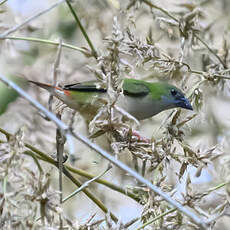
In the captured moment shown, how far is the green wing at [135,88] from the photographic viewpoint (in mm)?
3279

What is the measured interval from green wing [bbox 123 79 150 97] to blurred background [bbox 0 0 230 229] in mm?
117

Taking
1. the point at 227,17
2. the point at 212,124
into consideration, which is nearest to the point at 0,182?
the point at 212,124

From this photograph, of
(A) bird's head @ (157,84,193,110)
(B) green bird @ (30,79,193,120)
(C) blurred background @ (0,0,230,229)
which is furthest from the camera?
(A) bird's head @ (157,84,193,110)

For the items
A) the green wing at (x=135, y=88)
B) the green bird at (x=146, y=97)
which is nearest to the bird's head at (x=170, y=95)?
the green bird at (x=146, y=97)

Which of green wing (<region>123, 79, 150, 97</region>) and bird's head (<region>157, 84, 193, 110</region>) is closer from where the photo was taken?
green wing (<region>123, 79, 150, 97</region>)

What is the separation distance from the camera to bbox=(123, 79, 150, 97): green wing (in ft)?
10.8

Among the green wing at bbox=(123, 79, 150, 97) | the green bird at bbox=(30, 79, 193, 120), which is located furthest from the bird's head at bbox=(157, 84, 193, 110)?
the green wing at bbox=(123, 79, 150, 97)

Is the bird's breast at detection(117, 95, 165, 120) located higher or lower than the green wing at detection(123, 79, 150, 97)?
lower

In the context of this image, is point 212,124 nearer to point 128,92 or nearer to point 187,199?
point 128,92

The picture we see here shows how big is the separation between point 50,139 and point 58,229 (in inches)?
75.8

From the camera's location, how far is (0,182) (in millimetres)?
1654

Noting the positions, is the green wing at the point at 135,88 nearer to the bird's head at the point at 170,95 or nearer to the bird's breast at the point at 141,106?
the bird's breast at the point at 141,106

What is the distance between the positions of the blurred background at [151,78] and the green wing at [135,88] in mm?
117

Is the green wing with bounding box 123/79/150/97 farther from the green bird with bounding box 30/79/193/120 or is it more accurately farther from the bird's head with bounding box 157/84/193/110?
the bird's head with bounding box 157/84/193/110
